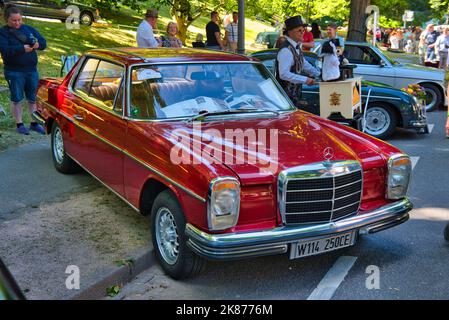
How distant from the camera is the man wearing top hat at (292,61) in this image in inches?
258

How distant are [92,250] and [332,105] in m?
4.31

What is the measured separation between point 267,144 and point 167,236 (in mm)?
1088

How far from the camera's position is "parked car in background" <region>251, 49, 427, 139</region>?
857 centimetres

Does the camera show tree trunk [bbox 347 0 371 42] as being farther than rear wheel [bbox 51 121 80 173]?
Yes

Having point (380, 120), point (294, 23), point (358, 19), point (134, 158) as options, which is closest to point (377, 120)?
point (380, 120)

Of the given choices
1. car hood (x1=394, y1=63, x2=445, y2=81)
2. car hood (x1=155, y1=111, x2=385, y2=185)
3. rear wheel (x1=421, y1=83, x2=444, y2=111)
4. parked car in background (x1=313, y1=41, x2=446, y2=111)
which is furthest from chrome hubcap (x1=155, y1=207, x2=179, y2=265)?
rear wheel (x1=421, y1=83, x2=444, y2=111)

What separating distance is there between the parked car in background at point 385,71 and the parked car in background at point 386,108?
2436 mm

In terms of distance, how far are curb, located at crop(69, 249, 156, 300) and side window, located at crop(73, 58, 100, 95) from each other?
7.60 feet

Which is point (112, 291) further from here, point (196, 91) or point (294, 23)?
point (294, 23)

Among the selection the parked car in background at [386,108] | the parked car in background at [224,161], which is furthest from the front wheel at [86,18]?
the parked car in background at [224,161]

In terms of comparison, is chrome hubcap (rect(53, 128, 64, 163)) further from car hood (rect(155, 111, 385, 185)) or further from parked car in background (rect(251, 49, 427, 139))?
parked car in background (rect(251, 49, 427, 139))

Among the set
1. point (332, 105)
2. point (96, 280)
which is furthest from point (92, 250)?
point (332, 105)

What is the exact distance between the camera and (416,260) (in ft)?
14.0

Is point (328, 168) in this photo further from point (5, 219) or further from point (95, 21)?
point (95, 21)
